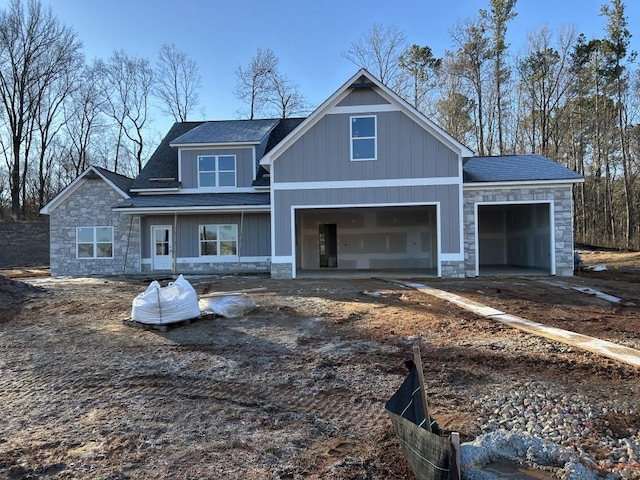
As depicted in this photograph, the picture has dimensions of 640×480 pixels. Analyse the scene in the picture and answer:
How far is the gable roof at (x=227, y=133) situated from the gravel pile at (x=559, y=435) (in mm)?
16779

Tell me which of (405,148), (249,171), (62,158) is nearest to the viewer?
(405,148)

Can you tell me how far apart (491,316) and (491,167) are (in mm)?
9799

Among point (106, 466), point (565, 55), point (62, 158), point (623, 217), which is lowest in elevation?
point (106, 466)

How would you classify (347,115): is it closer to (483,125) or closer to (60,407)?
(60,407)

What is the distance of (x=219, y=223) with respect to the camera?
62.6 feet

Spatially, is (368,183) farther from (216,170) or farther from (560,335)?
(560,335)

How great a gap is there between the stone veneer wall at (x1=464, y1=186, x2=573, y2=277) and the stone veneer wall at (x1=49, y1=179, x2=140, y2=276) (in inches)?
522

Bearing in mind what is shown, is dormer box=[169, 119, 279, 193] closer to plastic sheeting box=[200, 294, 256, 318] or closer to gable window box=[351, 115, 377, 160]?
gable window box=[351, 115, 377, 160]

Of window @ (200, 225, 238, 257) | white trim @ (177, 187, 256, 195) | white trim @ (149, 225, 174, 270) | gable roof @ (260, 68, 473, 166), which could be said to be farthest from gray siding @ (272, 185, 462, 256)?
white trim @ (149, 225, 174, 270)

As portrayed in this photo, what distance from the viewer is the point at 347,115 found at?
15477mm

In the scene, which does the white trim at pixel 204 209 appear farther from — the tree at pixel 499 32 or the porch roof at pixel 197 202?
the tree at pixel 499 32

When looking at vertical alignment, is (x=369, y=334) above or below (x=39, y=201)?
below

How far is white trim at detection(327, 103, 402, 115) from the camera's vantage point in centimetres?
1538

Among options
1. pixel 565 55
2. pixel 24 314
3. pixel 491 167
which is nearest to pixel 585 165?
pixel 565 55
